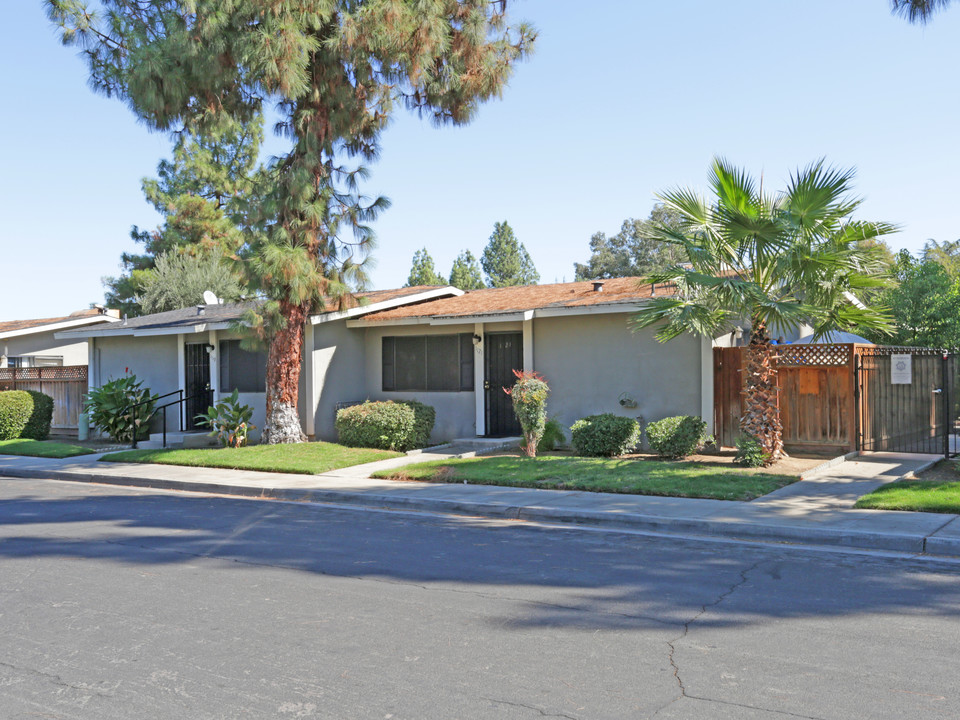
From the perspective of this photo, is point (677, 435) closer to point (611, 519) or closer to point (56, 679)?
point (611, 519)

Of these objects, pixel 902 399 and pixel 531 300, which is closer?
pixel 902 399

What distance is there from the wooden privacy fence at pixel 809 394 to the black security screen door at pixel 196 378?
12.9m

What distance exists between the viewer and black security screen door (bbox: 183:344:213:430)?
21062mm

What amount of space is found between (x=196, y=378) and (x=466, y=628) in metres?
17.2

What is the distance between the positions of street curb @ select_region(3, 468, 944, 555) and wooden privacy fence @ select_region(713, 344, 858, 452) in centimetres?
582

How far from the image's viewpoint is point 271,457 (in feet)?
51.2

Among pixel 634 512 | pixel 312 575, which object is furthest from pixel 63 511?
pixel 634 512

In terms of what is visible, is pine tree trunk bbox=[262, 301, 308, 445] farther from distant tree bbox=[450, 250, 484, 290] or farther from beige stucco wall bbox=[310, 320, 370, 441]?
distant tree bbox=[450, 250, 484, 290]

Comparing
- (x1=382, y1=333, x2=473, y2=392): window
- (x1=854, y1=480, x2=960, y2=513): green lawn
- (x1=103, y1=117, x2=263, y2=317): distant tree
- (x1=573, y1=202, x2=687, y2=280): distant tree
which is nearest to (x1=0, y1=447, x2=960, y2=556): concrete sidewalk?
(x1=854, y1=480, x2=960, y2=513): green lawn

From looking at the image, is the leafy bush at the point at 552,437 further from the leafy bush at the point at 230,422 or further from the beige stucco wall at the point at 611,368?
the leafy bush at the point at 230,422

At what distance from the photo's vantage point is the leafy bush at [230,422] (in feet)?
59.2

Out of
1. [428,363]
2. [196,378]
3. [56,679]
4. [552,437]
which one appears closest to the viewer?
[56,679]

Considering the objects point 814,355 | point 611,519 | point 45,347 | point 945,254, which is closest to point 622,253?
point 945,254

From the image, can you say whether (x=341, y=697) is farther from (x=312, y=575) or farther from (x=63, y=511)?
(x=63, y=511)
